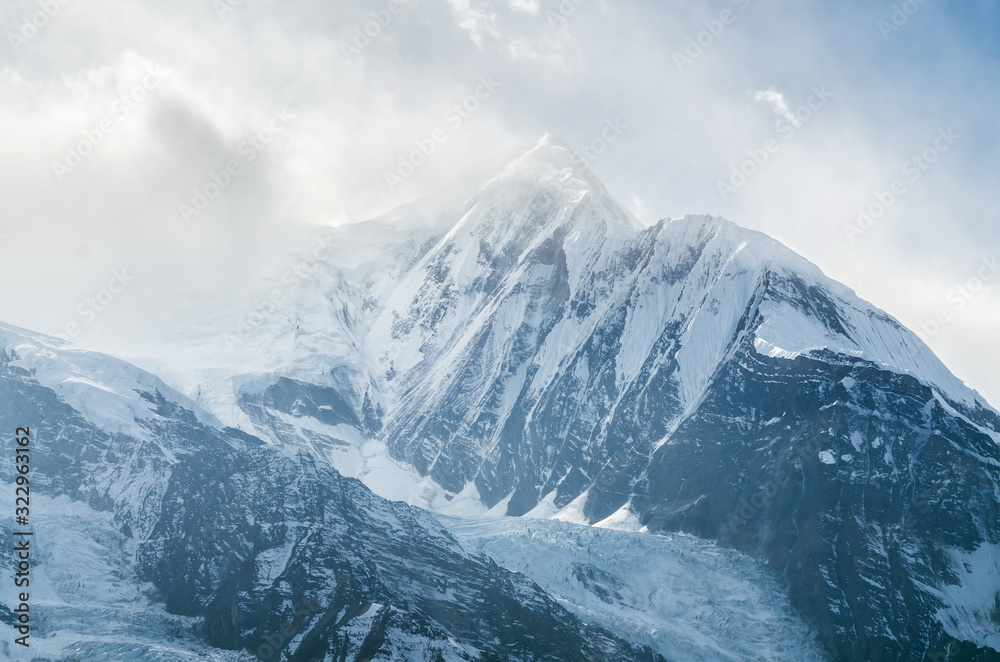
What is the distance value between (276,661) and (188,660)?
14.8m

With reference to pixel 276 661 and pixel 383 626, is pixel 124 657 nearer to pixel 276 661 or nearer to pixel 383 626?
pixel 276 661

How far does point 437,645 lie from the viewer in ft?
652

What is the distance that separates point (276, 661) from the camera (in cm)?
19862

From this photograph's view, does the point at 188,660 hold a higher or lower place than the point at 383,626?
lower

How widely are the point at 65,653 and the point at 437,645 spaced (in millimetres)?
61063

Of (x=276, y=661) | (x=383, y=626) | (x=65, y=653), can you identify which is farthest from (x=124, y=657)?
(x=383, y=626)

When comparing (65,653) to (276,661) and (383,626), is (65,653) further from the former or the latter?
(383,626)

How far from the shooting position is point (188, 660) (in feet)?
654

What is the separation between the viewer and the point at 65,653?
645 feet

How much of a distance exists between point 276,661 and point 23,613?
42.3m

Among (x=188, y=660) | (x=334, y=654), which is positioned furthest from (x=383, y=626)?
(x=188, y=660)

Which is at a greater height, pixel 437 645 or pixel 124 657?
pixel 437 645

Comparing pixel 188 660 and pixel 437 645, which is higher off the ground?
pixel 437 645

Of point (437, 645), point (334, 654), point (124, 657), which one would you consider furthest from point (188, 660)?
point (437, 645)
